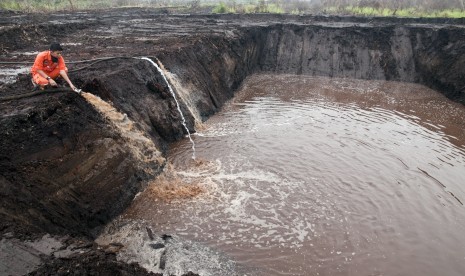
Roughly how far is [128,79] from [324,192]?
5.97 metres

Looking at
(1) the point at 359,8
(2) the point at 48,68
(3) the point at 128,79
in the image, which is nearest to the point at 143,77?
(3) the point at 128,79

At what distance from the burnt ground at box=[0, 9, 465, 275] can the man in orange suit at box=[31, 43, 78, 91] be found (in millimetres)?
484

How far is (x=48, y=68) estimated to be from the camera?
7.23m

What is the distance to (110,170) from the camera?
22.9ft

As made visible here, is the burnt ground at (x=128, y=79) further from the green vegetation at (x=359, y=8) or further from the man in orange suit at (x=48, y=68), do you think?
the green vegetation at (x=359, y=8)

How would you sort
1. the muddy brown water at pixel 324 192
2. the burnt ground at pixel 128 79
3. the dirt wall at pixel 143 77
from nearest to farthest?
the burnt ground at pixel 128 79 < the dirt wall at pixel 143 77 < the muddy brown water at pixel 324 192

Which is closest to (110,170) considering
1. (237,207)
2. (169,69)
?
(237,207)

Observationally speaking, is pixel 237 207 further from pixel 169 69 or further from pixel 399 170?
pixel 169 69

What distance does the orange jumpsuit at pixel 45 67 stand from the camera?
6.92 m

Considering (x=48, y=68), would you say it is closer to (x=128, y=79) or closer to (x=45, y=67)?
(x=45, y=67)

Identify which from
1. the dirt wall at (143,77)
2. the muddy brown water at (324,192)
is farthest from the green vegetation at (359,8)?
the muddy brown water at (324,192)

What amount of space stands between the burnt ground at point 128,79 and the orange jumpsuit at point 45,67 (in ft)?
1.94

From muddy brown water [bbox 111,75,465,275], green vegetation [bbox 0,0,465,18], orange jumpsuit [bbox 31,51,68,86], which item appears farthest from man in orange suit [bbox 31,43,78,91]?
green vegetation [bbox 0,0,465,18]

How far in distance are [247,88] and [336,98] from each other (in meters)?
4.29
